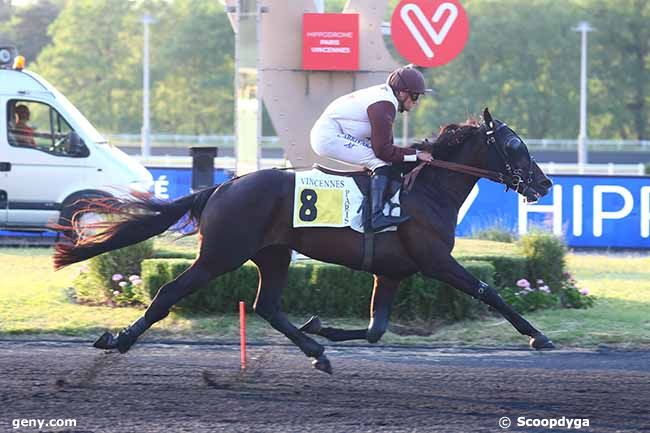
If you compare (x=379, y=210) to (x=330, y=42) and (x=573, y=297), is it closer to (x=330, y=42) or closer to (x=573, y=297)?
(x=330, y=42)

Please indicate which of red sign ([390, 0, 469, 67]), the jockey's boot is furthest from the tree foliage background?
the jockey's boot

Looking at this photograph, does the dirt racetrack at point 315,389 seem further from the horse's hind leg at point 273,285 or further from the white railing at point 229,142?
the white railing at point 229,142

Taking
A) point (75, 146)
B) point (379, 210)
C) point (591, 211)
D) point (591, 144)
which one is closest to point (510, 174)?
point (379, 210)

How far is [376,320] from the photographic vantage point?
7.70 meters

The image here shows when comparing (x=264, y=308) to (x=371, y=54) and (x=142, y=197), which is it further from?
(x=371, y=54)

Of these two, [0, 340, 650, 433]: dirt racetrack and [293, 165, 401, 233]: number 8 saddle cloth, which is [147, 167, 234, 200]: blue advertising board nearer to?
[0, 340, 650, 433]: dirt racetrack

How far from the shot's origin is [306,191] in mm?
7559

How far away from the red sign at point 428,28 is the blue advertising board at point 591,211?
5.90 metres

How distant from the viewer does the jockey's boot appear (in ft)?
24.5

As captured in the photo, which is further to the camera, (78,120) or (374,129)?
(78,120)

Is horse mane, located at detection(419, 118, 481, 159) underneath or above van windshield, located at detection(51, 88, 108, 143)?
underneath

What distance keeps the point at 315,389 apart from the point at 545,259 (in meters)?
4.33

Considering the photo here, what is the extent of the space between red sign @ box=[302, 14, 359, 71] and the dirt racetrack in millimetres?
3244

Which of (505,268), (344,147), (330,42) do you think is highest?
(330,42)
